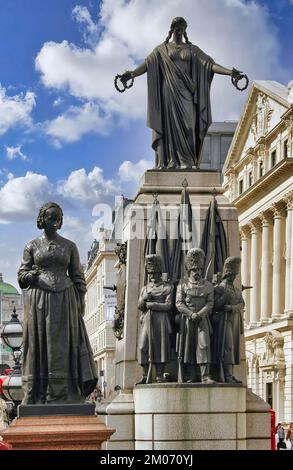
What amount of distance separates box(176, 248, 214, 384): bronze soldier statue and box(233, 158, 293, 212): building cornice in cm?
5232

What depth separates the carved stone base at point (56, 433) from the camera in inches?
428

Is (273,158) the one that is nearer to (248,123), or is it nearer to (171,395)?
(248,123)

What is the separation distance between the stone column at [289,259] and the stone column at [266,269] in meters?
4.25

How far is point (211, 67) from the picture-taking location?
16797mm

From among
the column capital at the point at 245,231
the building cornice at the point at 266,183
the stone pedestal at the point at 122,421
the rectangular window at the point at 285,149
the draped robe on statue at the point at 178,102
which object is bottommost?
the stone pedestal at the point at 122,421

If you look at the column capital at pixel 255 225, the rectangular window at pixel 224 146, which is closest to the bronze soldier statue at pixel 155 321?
the column capital at pixel 255 225

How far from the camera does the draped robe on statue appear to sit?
16.7 m

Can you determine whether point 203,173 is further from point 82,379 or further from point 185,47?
point 82,379

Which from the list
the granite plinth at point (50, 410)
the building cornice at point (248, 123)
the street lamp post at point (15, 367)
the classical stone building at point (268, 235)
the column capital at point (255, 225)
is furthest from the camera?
the column capital at point (255, 225)

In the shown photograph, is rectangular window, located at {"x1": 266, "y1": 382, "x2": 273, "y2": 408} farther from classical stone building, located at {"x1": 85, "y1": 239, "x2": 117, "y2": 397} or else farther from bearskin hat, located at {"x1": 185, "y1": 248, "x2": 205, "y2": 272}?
bearskin hat, located at {"x1": 185, "y1": 248, "x2": 205, "y2": 272}

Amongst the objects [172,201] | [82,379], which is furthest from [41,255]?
[172,201]

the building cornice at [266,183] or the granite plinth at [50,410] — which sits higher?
the building cornice at [266,183]

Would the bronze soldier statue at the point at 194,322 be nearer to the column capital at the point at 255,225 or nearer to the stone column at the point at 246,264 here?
the column capital at the point at 255,225

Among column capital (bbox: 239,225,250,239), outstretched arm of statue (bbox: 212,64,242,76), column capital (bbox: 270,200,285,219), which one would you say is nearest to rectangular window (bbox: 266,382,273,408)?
column capital (bbox: 270,200,285,219)
